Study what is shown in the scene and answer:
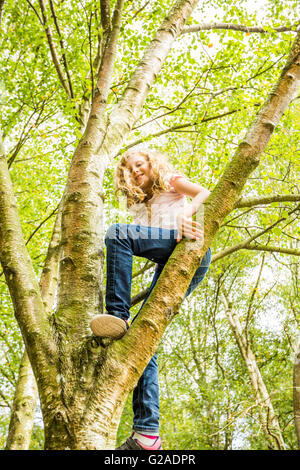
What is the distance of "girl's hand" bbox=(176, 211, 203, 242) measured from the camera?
190 cm

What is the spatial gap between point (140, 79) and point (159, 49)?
24.8 inches

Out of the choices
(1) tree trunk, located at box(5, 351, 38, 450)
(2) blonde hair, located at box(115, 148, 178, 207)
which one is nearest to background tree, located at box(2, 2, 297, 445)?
(2) blonde hair, located at box(115, 148, 178, 207)

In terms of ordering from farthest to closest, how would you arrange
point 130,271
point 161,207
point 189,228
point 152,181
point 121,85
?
point 121,85
point 152,181
point 161,207
point 130,271
point 189,228

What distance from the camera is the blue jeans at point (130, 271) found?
2.22m

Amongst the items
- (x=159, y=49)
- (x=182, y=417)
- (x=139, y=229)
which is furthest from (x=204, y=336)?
(x=139, y=229)

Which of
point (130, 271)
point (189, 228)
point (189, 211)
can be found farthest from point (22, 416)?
point (189, 228)

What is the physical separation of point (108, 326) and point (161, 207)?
1270 mm

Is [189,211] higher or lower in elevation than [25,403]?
higher

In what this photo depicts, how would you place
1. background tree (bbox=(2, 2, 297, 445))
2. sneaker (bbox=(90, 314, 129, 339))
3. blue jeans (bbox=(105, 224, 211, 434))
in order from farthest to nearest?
background tree (bbox=(2, 2, 297, 445)) < blue jeans (bbox=(105, 224, 211, 434)) < sneaker (bbox=(90, 314, 129, 339))

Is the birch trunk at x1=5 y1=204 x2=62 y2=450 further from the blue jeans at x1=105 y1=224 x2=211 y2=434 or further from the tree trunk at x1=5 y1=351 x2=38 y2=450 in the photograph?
the blue jeans at x1=105 y1=224 x2=211 y2=434

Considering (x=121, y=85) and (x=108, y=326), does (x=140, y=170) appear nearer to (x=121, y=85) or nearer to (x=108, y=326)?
(x=108, y=326)

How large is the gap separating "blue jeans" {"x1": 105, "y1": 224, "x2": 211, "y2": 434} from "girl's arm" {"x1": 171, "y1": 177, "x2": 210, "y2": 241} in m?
0.24

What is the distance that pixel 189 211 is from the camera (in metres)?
2.19
